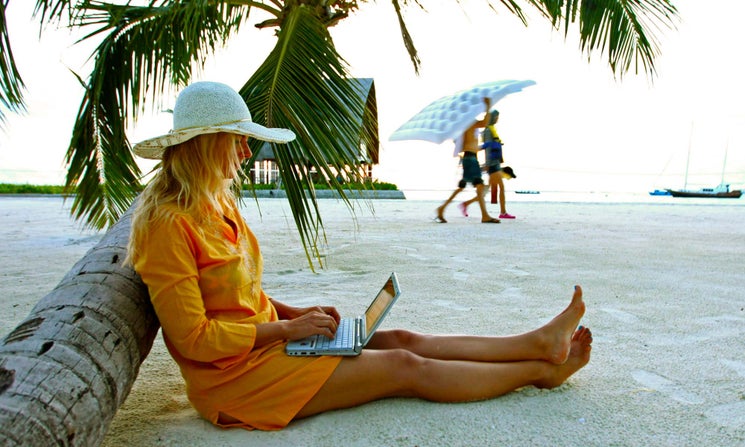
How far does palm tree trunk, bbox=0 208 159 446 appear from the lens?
138 centimetres

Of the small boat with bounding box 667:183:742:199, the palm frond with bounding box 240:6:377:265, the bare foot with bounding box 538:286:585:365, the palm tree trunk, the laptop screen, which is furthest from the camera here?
the small boat with bounding box 667:183:742:199

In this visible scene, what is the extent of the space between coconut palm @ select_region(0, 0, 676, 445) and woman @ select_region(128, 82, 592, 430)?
0.20 meters

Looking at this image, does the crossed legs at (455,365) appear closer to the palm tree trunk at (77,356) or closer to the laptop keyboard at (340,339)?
the laptop keyboard at (340,339)

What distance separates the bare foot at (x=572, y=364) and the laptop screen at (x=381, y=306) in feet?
2.24

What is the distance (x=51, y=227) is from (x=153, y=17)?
517cm

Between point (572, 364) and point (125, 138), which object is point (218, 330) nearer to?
point (572, 364)

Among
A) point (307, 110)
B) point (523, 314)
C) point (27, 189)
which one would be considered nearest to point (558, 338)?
point (523, 314)

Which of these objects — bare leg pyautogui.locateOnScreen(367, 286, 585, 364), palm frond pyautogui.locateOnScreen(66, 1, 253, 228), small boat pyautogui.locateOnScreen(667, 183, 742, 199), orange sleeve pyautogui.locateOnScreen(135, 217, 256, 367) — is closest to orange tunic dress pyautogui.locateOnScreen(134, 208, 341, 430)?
orange sleeve pyautogui.locateOnScreen(135, 217, 256, 367)

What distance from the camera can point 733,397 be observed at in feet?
7.13

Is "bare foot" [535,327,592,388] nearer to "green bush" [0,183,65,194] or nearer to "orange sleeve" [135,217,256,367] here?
"orange sleeve" [135,217,256,367]

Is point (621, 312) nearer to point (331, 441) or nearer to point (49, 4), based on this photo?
point (331, 441)

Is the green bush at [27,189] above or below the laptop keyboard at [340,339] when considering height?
below

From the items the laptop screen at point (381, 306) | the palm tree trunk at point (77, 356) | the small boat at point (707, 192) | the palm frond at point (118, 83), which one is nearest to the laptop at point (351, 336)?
the laptop screen at point (381, 306)

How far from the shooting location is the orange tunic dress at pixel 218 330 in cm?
174
